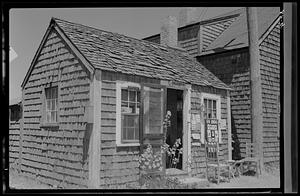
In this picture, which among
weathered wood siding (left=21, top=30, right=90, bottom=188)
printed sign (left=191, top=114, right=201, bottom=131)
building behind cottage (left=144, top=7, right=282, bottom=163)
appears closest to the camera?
weathered wood siding (left=21, top=30, right=90, bottom=188)

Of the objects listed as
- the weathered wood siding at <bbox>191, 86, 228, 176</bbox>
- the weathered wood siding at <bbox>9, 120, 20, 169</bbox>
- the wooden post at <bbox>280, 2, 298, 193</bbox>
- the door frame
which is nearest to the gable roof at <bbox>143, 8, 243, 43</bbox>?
the weathered wood siding at <bbox>191, 86, 228, 176</bbox>

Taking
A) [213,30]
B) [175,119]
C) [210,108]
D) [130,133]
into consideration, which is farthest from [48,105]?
[213,30]

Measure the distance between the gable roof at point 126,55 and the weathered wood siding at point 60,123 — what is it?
0.81 ft

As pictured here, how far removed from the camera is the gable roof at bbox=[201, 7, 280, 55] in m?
7.64

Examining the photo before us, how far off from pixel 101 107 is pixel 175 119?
63.8 inches

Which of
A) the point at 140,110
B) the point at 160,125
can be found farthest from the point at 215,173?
the point at 140,110

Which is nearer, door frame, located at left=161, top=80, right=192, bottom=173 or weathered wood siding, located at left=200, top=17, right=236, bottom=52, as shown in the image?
door frame, located at left=161, top=80, right=192, bottom=173

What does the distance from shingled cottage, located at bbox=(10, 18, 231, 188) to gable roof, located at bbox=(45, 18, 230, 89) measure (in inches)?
0.7

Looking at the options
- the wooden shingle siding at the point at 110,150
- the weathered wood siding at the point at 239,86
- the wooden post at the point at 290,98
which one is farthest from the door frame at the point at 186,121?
the wooden post at the point at 290,98

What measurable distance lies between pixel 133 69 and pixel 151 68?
0.49 meters

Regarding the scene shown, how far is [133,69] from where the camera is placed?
6000 millimetres

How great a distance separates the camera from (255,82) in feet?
23.9

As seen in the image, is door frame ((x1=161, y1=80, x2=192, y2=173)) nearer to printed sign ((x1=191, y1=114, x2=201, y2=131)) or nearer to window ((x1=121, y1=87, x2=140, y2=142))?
printed sign ((x1=191, y1=114, x2=201, y2=131))

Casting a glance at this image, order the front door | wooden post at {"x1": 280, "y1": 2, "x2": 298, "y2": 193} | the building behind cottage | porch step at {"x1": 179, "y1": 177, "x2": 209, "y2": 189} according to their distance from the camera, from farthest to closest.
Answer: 1. the building behind cottage
2. porch step at {"x1": 179, "y1": 177, "x2": 209, "y2": 189}
3. the front door
4. wooden post at {"x1": 280, "y1": 2, "x2": 298, "y2": 193}
